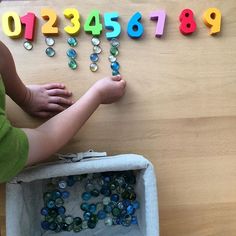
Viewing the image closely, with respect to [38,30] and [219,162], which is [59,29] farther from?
[219,162]

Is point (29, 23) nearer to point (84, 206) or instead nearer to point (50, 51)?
point (50, 51)

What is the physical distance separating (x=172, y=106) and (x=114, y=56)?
0.16 meters

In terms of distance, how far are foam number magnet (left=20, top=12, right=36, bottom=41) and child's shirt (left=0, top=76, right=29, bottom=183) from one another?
21 cm

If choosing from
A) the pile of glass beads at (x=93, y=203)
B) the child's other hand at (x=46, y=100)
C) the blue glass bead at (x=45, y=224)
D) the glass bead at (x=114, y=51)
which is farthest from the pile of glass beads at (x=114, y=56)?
the blue glass bead at (x=45, y=224)

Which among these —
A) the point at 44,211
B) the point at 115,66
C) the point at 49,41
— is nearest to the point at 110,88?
the point at 115,66

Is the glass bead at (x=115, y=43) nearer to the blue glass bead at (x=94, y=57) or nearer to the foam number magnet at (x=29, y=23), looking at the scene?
the blue glass bead at (x=94, y=57)

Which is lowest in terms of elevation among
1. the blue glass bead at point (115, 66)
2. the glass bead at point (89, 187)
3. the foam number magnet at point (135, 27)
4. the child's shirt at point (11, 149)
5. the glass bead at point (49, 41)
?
the glass bead at point (89, 187)

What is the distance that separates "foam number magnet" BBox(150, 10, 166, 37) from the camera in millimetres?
803

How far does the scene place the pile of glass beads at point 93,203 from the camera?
29.6 inches

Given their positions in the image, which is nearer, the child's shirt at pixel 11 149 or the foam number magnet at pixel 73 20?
the child's shirt at pixel 11 149

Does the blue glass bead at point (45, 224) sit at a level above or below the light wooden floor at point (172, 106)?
below

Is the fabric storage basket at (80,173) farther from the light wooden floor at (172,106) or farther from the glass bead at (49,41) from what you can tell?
the glass bead at (49,41)

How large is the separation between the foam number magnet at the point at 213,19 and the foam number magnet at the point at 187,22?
0.03 meters

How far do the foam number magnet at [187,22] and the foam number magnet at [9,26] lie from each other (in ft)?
1.09
